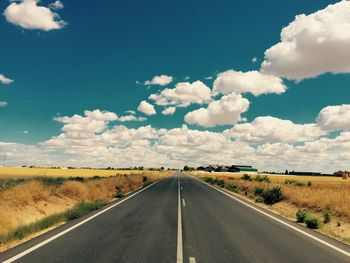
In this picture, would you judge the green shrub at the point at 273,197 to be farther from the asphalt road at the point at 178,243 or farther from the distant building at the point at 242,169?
the distant building at the point at 242,169

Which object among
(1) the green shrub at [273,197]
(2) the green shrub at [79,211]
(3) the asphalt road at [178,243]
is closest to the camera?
(3) the asphalt road at [178,243]

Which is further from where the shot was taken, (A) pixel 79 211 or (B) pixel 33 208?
(B) pixel 33 208

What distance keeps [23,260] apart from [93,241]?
2286 mm

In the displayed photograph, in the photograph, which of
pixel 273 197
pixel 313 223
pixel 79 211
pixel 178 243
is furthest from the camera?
pixel 273 197

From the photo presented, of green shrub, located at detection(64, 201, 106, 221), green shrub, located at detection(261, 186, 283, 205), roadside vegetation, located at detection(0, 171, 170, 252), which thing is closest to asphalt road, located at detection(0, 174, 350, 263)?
roadside vegetation, located at detection(0, 171, 170, 252)

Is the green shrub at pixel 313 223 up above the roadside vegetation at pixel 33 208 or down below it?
below

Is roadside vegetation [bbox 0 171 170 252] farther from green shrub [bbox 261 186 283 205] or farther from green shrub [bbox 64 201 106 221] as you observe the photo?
green shrub [bbox 261 186 283 205]

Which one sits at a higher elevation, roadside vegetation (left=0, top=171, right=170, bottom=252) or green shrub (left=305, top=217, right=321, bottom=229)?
roadside vegetation (left=0, top=171, right=170, bottom=252)

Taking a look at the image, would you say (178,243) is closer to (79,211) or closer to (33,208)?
(79,211)

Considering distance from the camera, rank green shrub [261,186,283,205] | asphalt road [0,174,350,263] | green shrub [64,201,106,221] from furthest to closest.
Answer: green shrub [261,186,283,205] < green shrub [64,201,106,221] < asphalt road [0,174,350,263]

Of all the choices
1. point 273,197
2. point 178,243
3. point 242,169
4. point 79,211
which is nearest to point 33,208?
point 79,211

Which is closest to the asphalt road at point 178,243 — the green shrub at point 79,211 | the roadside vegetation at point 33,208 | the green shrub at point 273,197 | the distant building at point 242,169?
the roadside vegetation at point 33,208

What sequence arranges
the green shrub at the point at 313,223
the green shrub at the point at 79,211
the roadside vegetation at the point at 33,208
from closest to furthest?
the roadside vegetation at the point at 33,208
the green shrub at the point at 313,223
the green shrub at the point at 79,211

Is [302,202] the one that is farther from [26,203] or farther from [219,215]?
[26,203]
